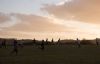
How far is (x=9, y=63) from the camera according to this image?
99.6 feet

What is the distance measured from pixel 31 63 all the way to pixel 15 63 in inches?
57.2

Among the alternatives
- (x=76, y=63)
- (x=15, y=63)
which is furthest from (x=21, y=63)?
(x=76, y=63)

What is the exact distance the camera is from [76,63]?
28.9 metres

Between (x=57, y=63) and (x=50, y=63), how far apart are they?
2.03ft

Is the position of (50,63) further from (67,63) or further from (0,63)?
(0,63)

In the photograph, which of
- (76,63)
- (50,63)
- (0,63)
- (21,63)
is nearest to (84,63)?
(76,63)

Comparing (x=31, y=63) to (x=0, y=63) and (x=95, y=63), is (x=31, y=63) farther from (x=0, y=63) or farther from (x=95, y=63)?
(x=95, y=63)

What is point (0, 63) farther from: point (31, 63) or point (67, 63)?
point (67, 63)

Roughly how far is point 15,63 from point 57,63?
382 centimetres

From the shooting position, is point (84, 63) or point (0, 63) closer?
point (84, 63)

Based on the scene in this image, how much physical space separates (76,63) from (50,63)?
2.28 m

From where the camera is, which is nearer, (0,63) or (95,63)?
(95,63)

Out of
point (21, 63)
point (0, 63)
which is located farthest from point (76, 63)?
point (0, 63)

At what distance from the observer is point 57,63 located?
29.2 meters
